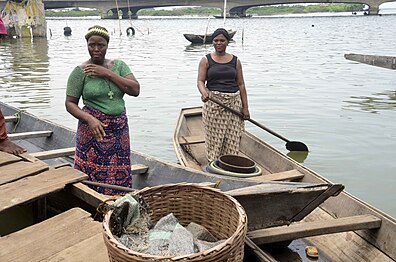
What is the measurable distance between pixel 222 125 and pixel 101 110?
2.00 m

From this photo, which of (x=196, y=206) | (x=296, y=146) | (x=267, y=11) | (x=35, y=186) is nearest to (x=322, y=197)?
(x=196, y=206)

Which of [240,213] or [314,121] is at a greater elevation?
[240,213]

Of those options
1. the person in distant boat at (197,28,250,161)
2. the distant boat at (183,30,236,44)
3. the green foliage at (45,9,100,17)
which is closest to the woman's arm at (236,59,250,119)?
the person in distant boat at (197,28,250,161)

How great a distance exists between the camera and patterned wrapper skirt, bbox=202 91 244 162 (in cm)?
494

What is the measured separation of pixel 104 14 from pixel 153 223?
217 ft

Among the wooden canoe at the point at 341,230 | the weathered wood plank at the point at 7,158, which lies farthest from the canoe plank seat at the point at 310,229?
the weathered wood plank at the point at 7,158

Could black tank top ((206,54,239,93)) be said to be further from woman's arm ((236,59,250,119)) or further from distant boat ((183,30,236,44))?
distant boat ((183,30,236,44))

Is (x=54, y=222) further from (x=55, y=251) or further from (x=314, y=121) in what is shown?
(x=314, y=121)

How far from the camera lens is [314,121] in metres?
9.44

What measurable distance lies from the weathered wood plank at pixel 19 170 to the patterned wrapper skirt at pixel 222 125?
7.47 feet

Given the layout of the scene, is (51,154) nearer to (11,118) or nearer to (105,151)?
(105,151)

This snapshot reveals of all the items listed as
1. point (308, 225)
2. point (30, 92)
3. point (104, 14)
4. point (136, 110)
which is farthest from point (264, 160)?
point (104, 14)

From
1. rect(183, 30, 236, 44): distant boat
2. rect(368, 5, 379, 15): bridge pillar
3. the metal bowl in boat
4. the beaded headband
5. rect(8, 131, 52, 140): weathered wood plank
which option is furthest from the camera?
rect(368, 5, 379, 15): bridge pillar

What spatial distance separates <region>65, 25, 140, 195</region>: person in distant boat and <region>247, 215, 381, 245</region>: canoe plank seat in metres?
1.25
